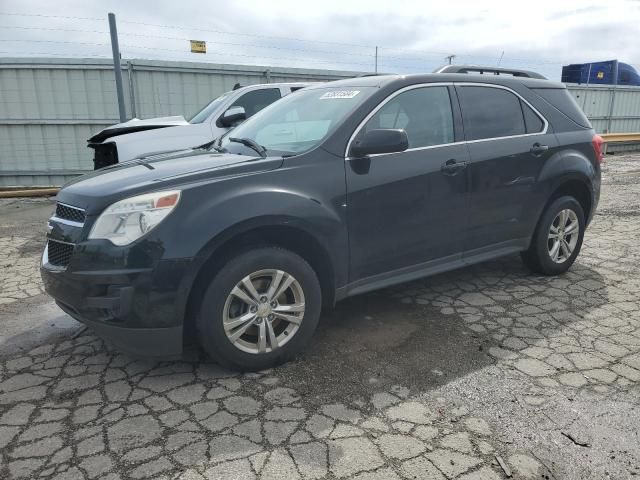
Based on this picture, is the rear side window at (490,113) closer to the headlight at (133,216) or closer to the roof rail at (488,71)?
the roof rail at (488,71)

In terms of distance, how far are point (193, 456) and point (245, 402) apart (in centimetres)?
49

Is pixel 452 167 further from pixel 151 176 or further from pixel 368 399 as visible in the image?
pixel 151 176

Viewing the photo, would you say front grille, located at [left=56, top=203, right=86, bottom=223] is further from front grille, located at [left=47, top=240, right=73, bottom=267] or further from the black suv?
front grille, located at [left=47, top=240, right=73, bottom=267]

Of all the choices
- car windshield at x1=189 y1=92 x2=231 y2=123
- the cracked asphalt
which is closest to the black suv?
the cracked asphalt

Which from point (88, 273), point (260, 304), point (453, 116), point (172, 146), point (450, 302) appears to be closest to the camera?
point (88, 273)

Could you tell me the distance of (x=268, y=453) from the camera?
232 cm

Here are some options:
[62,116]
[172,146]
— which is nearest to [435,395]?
[172,146]

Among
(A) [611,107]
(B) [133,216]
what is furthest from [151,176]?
(A) [611,107]

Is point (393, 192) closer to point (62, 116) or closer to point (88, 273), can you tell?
point (88, 273)

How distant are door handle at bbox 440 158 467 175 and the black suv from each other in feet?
0.04

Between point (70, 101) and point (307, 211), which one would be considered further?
point (70, 101)

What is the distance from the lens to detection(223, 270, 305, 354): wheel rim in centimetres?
293

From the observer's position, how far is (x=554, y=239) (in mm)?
4633

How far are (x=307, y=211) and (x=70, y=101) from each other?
9721 millimetres
